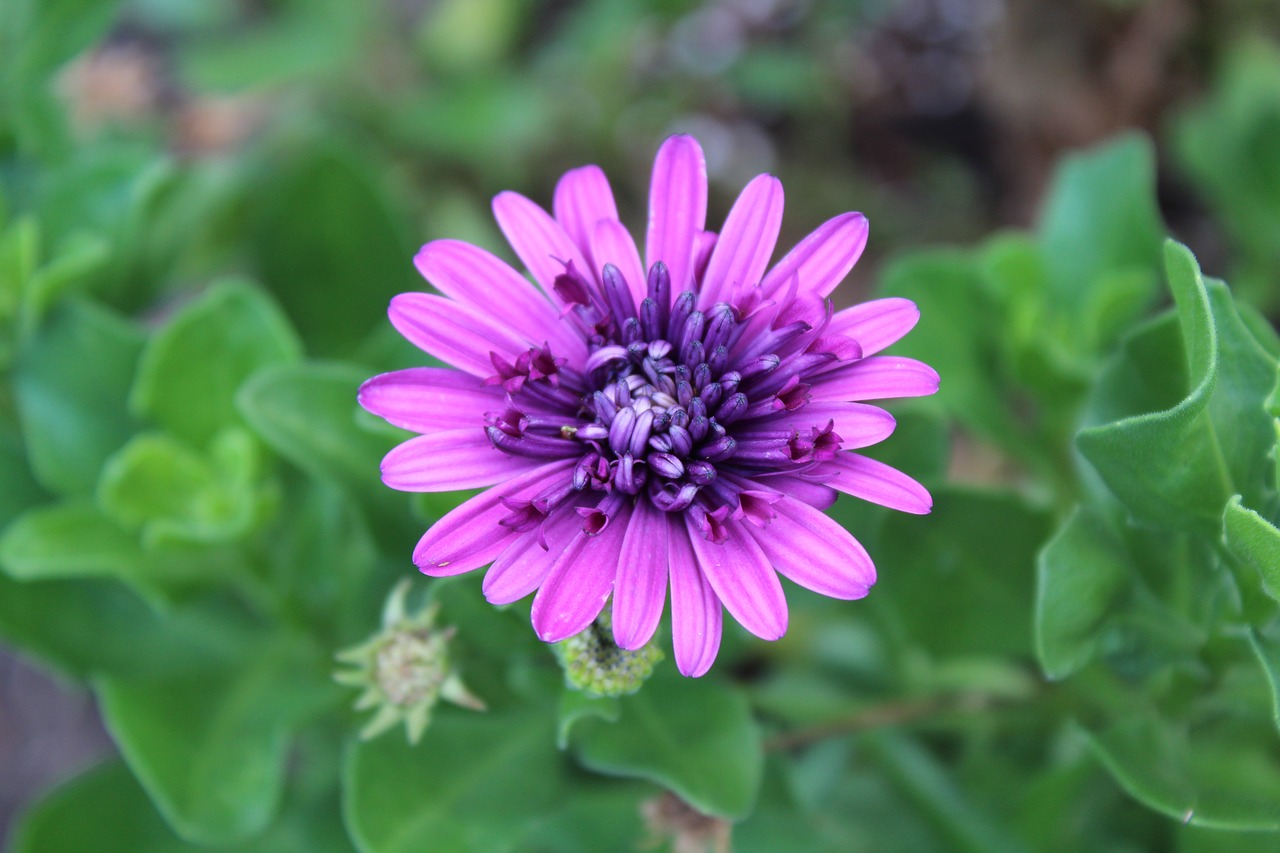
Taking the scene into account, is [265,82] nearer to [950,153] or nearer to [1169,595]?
[950,153]

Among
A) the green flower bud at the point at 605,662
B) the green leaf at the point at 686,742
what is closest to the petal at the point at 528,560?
the green flower bud at the point at 605,662

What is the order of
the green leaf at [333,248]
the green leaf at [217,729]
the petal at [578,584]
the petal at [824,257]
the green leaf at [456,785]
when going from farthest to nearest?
the green leaf at [333,248]
the green leaf at [217,729]
the green leaf at [456,785]
the petal at [824,257]
the petal at [578,584]

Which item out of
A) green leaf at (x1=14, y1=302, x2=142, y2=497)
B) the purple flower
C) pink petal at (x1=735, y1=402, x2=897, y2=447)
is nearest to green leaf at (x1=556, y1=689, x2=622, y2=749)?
the purple flower

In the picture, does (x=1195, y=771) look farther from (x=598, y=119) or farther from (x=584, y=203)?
A: (x=598, y=119)

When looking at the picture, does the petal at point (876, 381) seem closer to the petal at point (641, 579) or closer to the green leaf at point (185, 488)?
the petal at point (641, 579)

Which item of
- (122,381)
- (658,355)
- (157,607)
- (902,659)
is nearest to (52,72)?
(122,381)

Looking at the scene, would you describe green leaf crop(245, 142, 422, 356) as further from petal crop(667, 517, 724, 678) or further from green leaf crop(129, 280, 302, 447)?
petal crop(667, 517, 724, 678)
